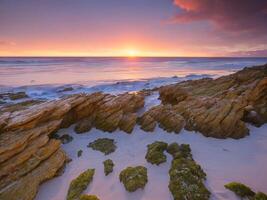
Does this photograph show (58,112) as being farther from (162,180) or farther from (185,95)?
(185,95)

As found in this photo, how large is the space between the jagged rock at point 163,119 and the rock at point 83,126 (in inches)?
118

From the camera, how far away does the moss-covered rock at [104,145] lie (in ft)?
31.7

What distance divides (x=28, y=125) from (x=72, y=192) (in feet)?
12.7

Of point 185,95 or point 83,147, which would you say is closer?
point 83,147

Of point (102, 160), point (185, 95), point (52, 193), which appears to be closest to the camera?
point (52, 193)

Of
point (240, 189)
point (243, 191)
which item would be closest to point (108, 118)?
point (240, 189)

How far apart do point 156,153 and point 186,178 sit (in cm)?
197

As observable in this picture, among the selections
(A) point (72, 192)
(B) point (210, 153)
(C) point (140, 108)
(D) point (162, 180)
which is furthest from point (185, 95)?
(A) point (72, 192)

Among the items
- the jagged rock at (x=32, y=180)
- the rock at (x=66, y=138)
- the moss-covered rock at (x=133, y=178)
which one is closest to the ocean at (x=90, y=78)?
the rock at (x=66, y=138)

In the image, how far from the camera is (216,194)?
683 centimetres

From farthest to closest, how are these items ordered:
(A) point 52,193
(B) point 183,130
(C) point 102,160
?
(B) point 183,130, (C) point 102,160, (A) point 52,193

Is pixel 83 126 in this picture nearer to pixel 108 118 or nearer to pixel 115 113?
pixel 108 118

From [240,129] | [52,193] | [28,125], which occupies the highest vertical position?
[28,125]

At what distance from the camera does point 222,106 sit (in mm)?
11070
